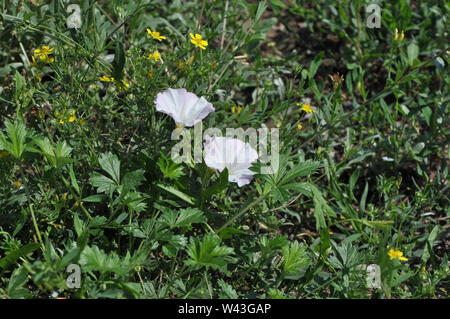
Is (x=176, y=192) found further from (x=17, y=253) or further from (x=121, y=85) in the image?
(x=17, y=253)

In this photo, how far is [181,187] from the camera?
2090mm

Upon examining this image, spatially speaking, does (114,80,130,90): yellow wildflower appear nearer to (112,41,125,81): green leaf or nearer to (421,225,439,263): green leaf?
(112,41,125,81): green leaf

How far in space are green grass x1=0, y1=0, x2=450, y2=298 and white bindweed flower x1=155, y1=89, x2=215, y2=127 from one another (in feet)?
0.42

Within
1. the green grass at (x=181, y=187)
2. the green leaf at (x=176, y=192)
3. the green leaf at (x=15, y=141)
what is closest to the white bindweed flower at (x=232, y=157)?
the green grass at (x=181, y=187)

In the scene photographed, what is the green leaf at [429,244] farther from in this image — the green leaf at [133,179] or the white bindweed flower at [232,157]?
the green leaf at [133,179]

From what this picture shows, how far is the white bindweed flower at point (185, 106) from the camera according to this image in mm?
2022

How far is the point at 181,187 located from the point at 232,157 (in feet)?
0.76

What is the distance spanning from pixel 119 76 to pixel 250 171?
0.63 meters

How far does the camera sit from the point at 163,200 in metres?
2.06

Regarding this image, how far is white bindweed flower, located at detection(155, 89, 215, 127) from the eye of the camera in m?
2.02

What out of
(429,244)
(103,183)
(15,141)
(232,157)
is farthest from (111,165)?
(429,244)
